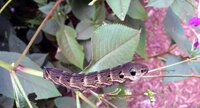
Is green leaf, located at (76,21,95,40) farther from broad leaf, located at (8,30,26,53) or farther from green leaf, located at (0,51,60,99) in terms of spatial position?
green leaf, located at (0,51,60,99)

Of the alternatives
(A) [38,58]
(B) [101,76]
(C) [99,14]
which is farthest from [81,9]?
(B) [101,76]

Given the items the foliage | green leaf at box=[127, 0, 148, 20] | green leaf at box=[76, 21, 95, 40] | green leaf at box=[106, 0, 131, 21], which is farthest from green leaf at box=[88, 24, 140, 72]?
green leaf at box=[76, 21, 95, 40]

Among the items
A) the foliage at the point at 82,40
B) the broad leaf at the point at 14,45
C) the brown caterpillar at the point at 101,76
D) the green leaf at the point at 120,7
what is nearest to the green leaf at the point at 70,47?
the foliage at the point at 82,40

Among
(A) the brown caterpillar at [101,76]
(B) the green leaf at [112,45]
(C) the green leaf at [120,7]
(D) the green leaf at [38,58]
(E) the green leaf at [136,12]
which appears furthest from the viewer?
(D) the green leaf at [38,58]

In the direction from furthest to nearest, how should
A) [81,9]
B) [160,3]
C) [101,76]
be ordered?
[81,9]
[160,3]
[101,76]

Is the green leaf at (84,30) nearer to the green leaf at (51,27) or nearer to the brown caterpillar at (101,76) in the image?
the green leaf at (51,27)

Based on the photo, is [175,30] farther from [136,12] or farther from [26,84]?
[26,84]
